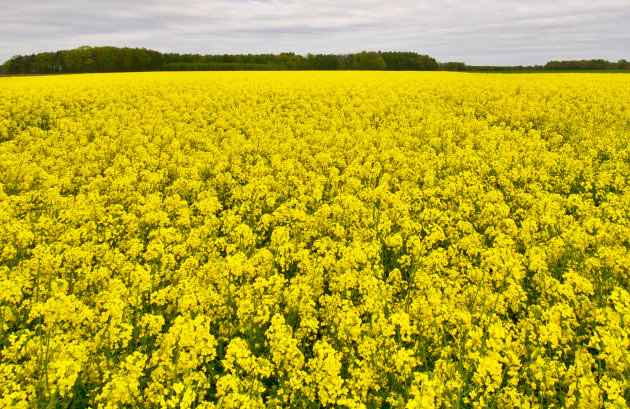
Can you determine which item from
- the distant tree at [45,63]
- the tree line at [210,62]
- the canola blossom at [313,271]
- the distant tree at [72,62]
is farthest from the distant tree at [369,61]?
the canola blossom at [313,271]

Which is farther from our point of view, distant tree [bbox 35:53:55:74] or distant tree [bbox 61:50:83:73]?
distant tree [bbox 35:53:55:74]

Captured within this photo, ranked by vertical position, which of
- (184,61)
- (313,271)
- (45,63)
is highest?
(184,61)


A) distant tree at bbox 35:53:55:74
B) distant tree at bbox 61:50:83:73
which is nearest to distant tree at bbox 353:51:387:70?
distant tree at bbox 61:50:83:73

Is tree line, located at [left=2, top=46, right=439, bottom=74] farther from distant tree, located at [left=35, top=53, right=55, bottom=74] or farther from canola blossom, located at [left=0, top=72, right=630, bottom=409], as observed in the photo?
canola blossom, located at [left=0, top=72, right=630, bottom=409]

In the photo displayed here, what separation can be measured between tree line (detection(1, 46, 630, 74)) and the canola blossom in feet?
170

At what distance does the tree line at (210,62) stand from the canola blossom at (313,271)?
5187 centimetres

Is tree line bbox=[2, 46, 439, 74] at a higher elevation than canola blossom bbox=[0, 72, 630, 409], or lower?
higher

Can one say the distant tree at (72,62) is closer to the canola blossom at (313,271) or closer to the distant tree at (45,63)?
the distant tree at (45,63)

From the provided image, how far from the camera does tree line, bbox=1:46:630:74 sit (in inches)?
2402

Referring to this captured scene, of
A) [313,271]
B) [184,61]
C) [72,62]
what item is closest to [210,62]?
[184,61]

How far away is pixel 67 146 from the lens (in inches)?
474

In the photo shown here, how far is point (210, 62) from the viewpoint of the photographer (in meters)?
65.0

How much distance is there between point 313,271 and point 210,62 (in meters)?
66.6

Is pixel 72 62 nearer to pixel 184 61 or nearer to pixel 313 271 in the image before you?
pixel 184 61
